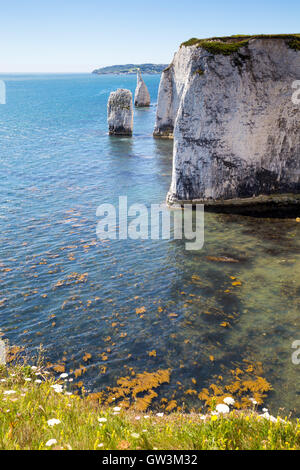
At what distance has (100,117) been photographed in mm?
85812

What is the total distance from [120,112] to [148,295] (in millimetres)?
46992

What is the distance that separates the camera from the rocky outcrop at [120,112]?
56825mm

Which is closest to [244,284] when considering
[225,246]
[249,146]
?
[225,246]

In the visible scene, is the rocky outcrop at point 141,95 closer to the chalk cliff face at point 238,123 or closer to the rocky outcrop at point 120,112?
the rocky outcrop at point 120,112

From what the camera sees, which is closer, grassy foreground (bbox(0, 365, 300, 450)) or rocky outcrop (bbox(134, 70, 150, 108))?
grassy foreground (bbox(0, 365, 300, 450))

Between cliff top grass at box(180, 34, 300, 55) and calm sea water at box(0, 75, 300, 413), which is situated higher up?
cliff top grass at box(180, 34, 300, 55)

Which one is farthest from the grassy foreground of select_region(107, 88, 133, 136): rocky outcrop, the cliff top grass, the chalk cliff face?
select_region(107, 88, 133, 136): rocky outcrop

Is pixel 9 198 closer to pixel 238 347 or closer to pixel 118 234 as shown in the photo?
pixel 118 234

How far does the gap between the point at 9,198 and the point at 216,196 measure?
17.5 metres

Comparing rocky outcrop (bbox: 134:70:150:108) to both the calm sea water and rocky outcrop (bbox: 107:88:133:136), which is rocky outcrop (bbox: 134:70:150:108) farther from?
the calm sea water

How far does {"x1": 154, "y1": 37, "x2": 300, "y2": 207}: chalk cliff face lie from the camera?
25844 millimetres

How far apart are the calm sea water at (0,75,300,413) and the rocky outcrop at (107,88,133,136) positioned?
2884cm

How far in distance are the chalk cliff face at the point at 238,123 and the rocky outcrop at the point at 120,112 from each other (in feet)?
105
